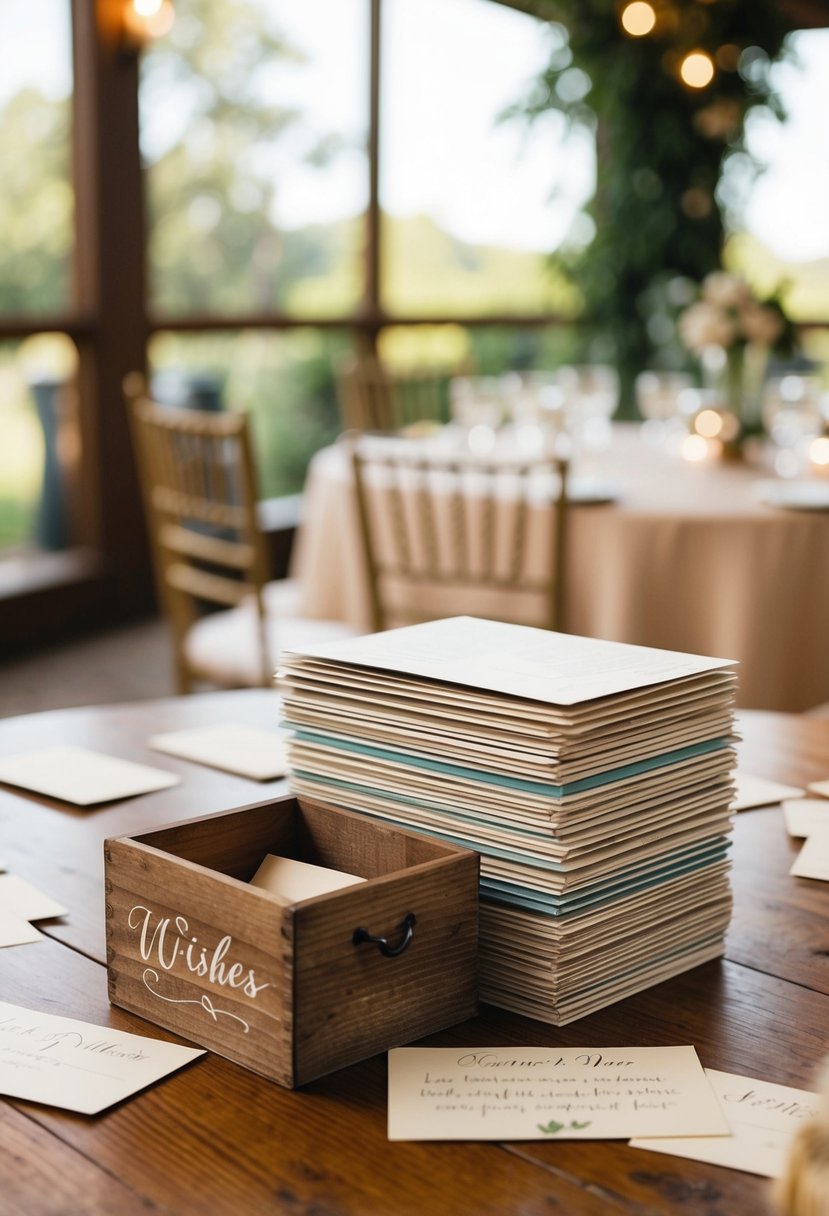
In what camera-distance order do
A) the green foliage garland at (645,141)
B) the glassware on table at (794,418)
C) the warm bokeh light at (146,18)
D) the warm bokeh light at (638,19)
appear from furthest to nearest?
the green foliage garland at (645,141)
the warm bokeh light at (146,18)
the warm bokeh light at (638,19)
the glassware on table at (794,418)

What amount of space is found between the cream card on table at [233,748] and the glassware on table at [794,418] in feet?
7.49

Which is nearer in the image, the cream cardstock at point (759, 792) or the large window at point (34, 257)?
the cream cardstock at point (759, 792)

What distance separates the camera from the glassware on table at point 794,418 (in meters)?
3.43

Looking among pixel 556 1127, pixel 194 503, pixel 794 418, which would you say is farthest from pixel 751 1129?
pixel 794 418

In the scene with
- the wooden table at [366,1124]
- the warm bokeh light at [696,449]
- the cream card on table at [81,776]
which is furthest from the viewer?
the warm bokeh light at [696,449]

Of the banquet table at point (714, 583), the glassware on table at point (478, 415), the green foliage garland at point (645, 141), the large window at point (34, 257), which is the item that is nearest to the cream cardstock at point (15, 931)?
the banquet table at point (714, 583)

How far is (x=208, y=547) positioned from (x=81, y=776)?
5.71ft

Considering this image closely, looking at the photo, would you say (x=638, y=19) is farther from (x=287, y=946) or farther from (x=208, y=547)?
(x=287, y=946)

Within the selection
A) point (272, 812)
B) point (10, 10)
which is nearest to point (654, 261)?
point (10, 10)

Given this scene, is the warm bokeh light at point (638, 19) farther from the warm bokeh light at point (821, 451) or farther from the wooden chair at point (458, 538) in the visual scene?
the wooden chair at point (458, 538)

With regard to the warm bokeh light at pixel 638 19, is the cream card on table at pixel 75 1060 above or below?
below

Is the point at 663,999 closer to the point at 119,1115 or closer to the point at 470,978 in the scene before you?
the point at 470,978

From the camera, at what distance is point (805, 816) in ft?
4.14

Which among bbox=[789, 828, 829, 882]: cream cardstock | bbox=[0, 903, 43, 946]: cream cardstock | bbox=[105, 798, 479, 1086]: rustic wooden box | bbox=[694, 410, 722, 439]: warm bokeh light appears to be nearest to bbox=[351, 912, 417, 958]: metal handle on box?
bbox=[105, 798, 479, 1086]: rustic wooden box
